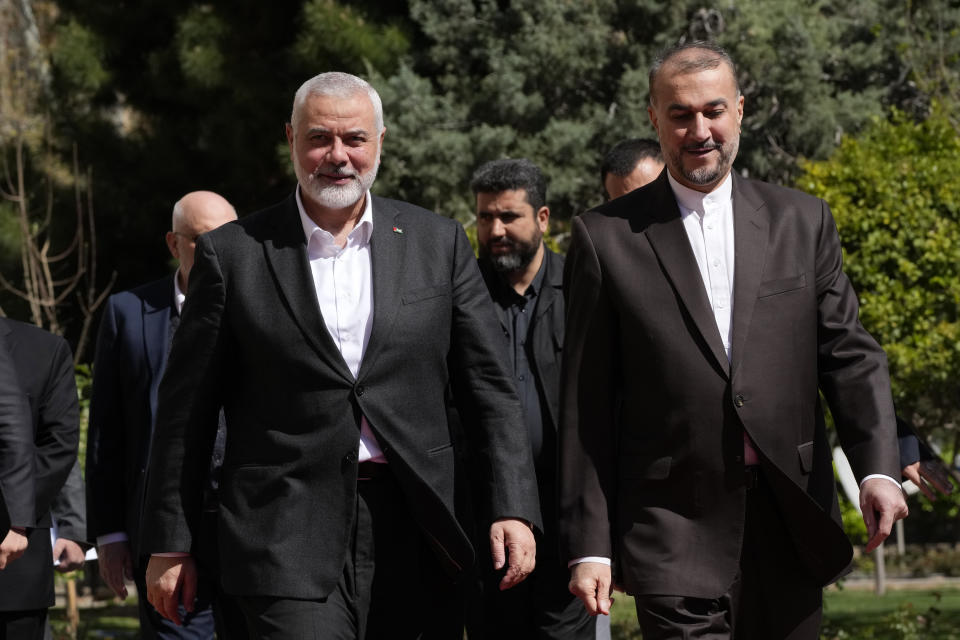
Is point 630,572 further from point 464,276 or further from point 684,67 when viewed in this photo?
point 684,67

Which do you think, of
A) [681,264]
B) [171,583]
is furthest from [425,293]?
[171,583]

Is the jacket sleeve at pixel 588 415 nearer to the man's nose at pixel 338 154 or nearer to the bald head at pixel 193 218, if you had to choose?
the man's nose at pixel 338 154

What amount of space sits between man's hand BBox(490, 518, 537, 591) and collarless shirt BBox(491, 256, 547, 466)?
1544mm

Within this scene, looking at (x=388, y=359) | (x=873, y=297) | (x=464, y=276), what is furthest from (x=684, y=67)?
(x=873, y=297)

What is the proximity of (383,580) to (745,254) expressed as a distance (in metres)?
1.47

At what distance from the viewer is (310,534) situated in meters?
4.22

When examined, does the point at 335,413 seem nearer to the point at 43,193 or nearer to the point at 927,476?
the point at 927,476

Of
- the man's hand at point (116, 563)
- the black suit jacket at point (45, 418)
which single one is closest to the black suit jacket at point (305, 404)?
the black suit jacket at point (45, 418)

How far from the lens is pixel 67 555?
263 inches

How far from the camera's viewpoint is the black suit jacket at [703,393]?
13.9ft

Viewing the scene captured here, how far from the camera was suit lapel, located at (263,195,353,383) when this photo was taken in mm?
4254

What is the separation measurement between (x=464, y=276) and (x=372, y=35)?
1339 cm

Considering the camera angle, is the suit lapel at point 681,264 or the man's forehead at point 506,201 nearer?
the suit lapel at point 681,264

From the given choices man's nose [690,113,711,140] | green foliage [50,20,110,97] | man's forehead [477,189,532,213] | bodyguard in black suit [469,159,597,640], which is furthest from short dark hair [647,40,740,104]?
green foliage [50,20,110,97]
